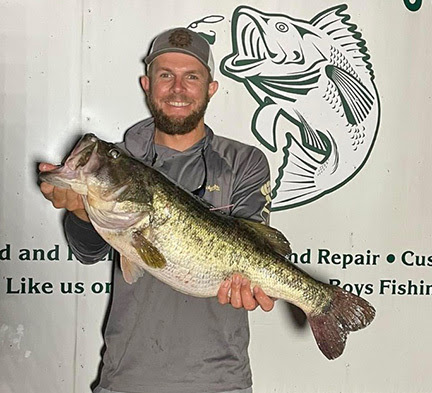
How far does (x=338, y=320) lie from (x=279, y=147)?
103cm

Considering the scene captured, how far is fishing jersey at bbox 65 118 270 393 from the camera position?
9.83ft

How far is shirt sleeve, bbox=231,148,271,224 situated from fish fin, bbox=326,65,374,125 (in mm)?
494

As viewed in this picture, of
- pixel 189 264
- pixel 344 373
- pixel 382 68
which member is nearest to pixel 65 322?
pixel 189 264

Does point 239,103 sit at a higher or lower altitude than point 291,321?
higher

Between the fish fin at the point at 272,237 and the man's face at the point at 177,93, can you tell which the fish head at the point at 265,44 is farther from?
the fish fin at the point at 272,237

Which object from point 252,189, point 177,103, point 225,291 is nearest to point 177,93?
point 177,103

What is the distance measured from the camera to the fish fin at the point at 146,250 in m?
2.50

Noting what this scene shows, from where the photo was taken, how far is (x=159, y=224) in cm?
252

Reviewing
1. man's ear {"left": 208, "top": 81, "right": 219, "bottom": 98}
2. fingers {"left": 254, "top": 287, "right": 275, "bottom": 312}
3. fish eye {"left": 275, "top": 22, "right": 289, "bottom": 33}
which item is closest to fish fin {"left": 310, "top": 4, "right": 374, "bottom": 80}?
fish eye {"left": 275, "top": 22, "right": 289, "bottom": 33}

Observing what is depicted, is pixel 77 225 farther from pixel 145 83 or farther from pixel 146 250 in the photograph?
pixel 145 83

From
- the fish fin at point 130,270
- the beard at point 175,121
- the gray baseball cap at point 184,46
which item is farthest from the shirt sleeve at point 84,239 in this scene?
the gray baseball cap at point 184,46

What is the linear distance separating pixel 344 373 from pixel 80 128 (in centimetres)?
174

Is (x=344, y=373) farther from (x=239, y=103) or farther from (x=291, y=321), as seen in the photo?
(x=239, y=103)

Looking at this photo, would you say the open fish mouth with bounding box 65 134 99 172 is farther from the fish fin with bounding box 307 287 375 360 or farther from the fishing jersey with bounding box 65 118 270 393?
the fish fin with bounding box 307 287 375 360
